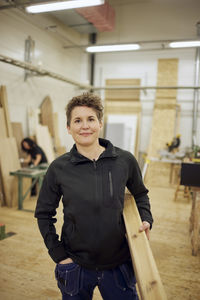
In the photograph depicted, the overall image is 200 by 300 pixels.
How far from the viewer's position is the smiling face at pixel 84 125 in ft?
3.93

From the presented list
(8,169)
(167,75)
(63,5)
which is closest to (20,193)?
(8,169)

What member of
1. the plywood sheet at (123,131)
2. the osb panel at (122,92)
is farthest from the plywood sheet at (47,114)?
the osb panel at (122,92)

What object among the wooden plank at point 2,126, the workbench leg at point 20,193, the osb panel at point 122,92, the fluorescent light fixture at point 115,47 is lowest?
the workbench leg at point 20,193

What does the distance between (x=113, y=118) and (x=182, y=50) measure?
250cm

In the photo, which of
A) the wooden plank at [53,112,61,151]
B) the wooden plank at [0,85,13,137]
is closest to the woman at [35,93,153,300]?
the wooden plank at [0,85,13,137]

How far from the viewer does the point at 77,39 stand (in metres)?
7.58

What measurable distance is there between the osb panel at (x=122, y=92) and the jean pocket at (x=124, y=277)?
655 cm

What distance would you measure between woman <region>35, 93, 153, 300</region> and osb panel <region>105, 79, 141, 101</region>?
6371 mm

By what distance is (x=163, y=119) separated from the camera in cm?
698

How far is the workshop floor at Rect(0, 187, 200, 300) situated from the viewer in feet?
7.33

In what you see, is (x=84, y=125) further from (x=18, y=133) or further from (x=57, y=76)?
(x=57, y=76)

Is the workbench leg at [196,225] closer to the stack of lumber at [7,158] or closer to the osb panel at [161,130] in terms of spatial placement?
the stack of lumber at [7,158]

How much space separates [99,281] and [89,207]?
0.35 metres

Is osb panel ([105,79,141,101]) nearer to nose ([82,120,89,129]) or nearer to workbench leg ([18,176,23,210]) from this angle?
workbench leg ([18,176,23,210])
